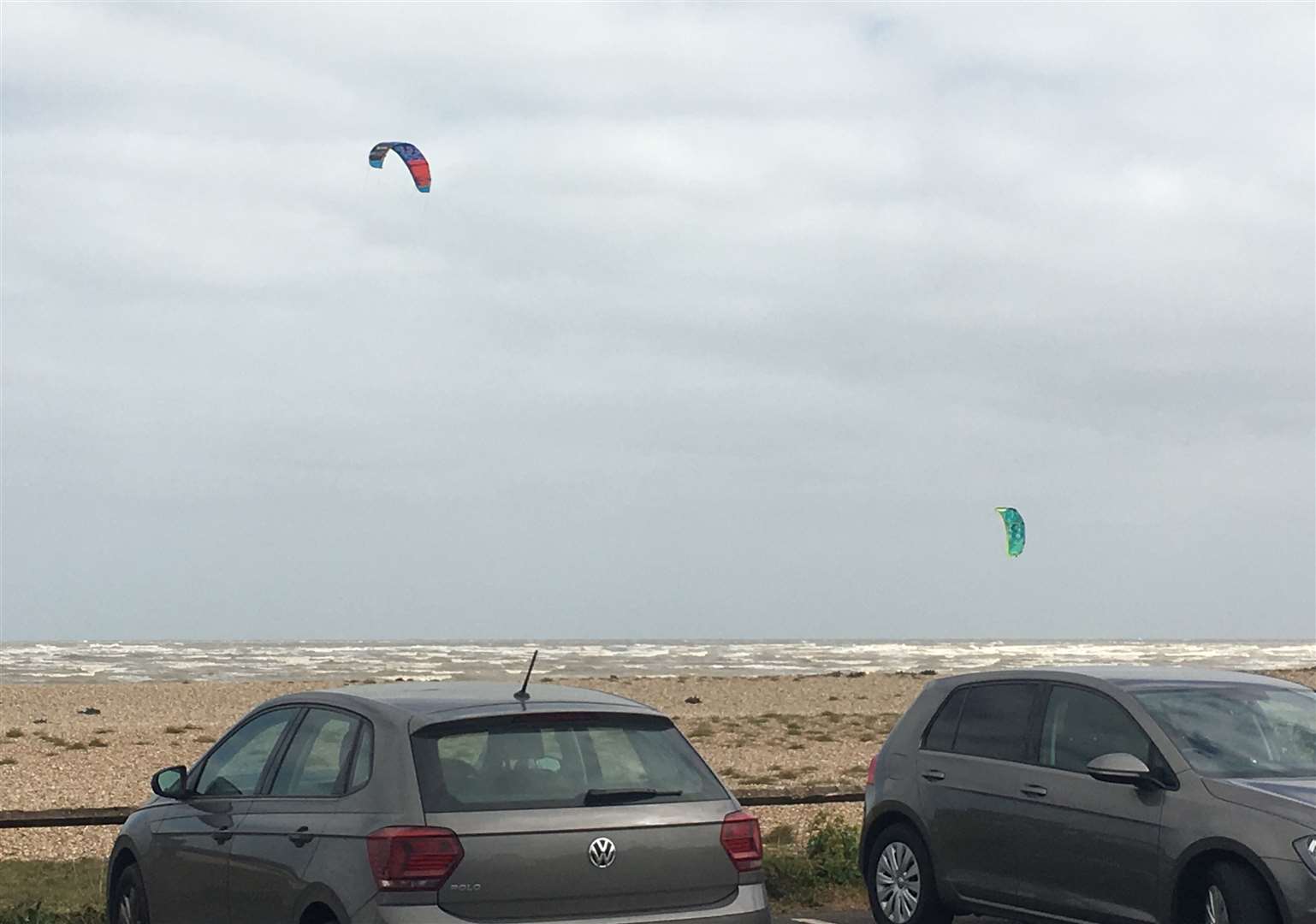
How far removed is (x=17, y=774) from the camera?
1052 inches

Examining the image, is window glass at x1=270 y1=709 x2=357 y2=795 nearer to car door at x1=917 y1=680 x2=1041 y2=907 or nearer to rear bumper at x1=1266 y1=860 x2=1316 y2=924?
car door at x1=917 y1=680 x2=1041 y2=907

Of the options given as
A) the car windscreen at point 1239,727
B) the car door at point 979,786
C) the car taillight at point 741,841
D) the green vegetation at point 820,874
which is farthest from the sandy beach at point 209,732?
the car taillight at point 741,841

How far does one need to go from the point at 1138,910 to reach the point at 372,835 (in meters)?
4.48

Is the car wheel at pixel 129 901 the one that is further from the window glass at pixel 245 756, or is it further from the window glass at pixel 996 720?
the window glass at pixel 996 720

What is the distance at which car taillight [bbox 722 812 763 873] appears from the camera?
23.4 feet

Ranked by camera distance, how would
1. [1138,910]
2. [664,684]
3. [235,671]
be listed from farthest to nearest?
1. [235,671]
2. [664,684]
3. [1138,910]

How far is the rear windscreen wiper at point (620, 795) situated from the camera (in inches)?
274

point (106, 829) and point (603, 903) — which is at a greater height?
point (603, 903)

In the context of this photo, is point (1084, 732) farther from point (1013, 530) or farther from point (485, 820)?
point (1013, 530)

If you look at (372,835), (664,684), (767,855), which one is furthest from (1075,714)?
(664,684)

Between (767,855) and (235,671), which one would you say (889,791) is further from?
(235,671)

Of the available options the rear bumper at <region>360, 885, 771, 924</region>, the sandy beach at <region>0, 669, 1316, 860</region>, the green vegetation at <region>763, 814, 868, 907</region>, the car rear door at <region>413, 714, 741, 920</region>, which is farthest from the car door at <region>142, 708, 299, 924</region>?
the sandy beach at <region>0, 669, 1316, 860</region>

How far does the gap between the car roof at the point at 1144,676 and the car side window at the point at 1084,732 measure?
0.14 m

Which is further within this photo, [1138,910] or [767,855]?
[767,855]
